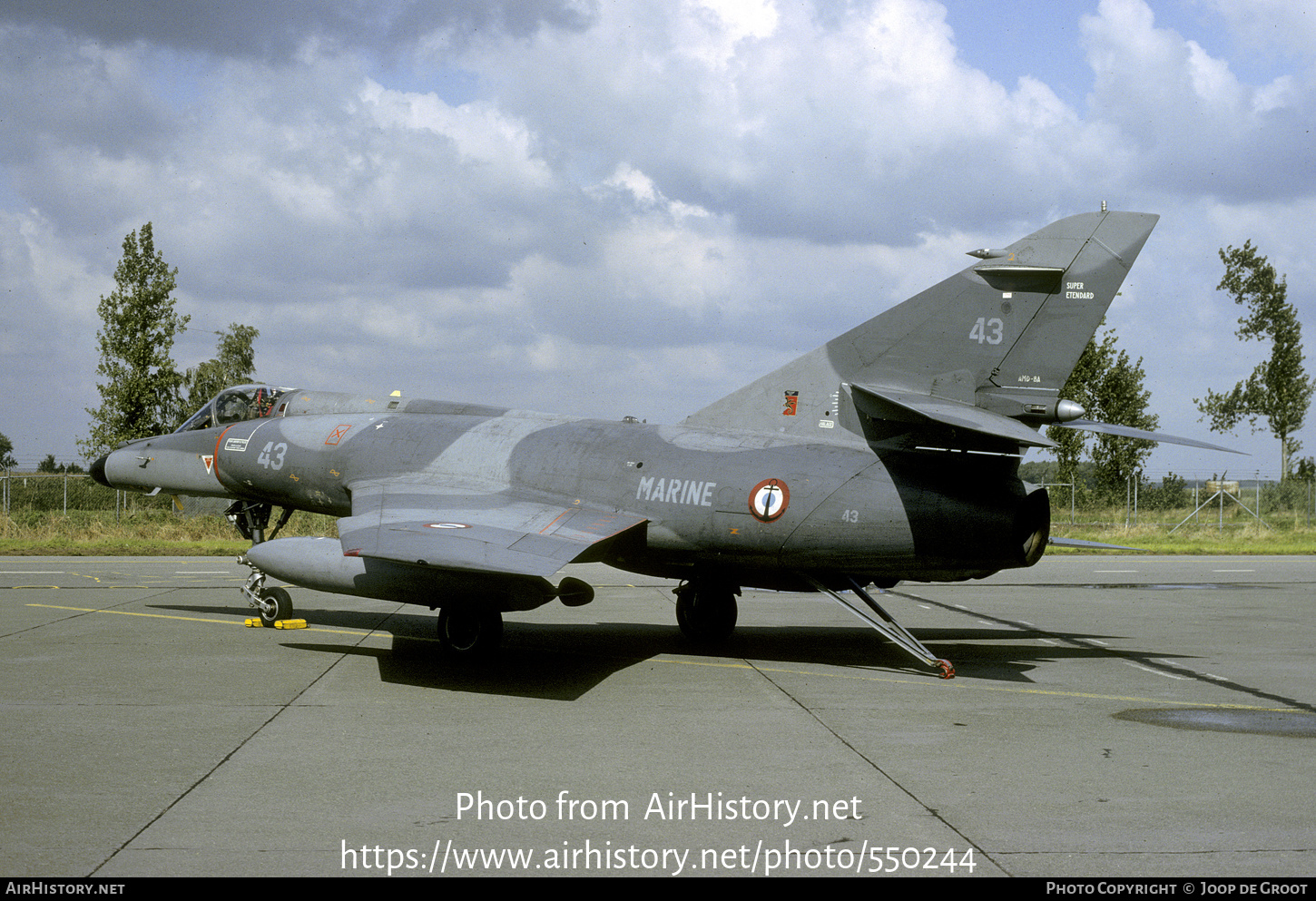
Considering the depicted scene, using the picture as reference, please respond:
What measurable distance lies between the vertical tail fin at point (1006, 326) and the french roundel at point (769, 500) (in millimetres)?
1018

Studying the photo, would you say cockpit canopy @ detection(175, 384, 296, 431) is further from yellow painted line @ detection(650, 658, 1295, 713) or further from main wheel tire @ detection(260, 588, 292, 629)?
yellow painted line @ detection(650, 658, 1295, 713)

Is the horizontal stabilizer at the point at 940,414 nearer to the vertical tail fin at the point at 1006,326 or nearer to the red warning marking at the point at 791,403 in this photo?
the vertical tail fin at the point at 1006,326

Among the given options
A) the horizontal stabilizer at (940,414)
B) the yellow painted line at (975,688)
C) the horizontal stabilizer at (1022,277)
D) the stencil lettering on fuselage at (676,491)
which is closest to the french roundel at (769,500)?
the stencil lettering on fuselage at (676,491)

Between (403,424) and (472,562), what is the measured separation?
14.2 feet

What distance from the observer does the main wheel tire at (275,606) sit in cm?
1375

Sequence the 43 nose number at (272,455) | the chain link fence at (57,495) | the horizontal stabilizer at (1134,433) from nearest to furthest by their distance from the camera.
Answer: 1. the horizontal stabilizer at (1134,433)
2. the 43 nose number at (272,455)
3. the chain link fence at (57,495)

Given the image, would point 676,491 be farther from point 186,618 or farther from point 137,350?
point 137,350

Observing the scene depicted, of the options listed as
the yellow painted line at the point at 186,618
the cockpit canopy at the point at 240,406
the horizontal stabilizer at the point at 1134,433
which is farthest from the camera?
the cockpit canopy at the point at 240,406

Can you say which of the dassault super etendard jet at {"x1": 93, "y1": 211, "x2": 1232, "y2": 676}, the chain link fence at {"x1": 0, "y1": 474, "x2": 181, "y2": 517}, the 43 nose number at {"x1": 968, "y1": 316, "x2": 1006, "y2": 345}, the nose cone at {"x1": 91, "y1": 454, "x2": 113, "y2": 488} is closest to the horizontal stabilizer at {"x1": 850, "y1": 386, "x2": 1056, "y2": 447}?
the dassault super etendard jet at {"x1": 93, "y1": 211, "x2": 1232, "y2": 676}

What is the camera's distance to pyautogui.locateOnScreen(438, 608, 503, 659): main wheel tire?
11.5 metres

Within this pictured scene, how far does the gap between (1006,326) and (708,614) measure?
5.11 metres

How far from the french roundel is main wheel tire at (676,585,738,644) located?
2520mm
